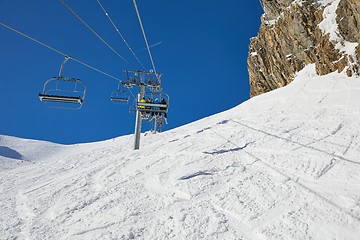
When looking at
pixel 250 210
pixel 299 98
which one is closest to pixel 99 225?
pixel 250 210

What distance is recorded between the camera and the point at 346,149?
301 inches

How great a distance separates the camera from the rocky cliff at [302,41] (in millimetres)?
20000

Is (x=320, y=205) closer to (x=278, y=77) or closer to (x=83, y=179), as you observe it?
(x=83, y=179)

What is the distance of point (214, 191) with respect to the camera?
612 cm

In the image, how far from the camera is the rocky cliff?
2000 cm

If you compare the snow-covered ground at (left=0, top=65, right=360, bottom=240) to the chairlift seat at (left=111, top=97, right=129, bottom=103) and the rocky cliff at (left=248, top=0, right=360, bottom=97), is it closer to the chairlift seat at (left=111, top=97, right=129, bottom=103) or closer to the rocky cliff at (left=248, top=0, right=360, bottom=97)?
the chairlift seat at (left=111, top=97, right=129, bottom=103)

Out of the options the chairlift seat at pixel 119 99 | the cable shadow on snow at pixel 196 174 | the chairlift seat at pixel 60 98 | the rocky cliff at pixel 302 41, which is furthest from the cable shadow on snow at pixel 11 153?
the rocky cliff at pixel 302 41

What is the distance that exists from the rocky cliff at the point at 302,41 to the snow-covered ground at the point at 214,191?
11.4 meters

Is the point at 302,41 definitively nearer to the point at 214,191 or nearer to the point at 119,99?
the point at 119,99

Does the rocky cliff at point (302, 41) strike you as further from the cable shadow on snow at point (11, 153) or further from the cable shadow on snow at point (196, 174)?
the cable shadow on snow at point (11, 153)

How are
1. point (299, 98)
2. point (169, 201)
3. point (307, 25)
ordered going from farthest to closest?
point (307, 25) → point (299, 98) → point (169, 201)

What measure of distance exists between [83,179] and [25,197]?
1694 millimetres

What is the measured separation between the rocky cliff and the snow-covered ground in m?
11.4

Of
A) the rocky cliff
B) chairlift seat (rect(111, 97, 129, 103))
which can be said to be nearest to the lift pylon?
chairlift seat (rect(111, 97, 129, 103))
